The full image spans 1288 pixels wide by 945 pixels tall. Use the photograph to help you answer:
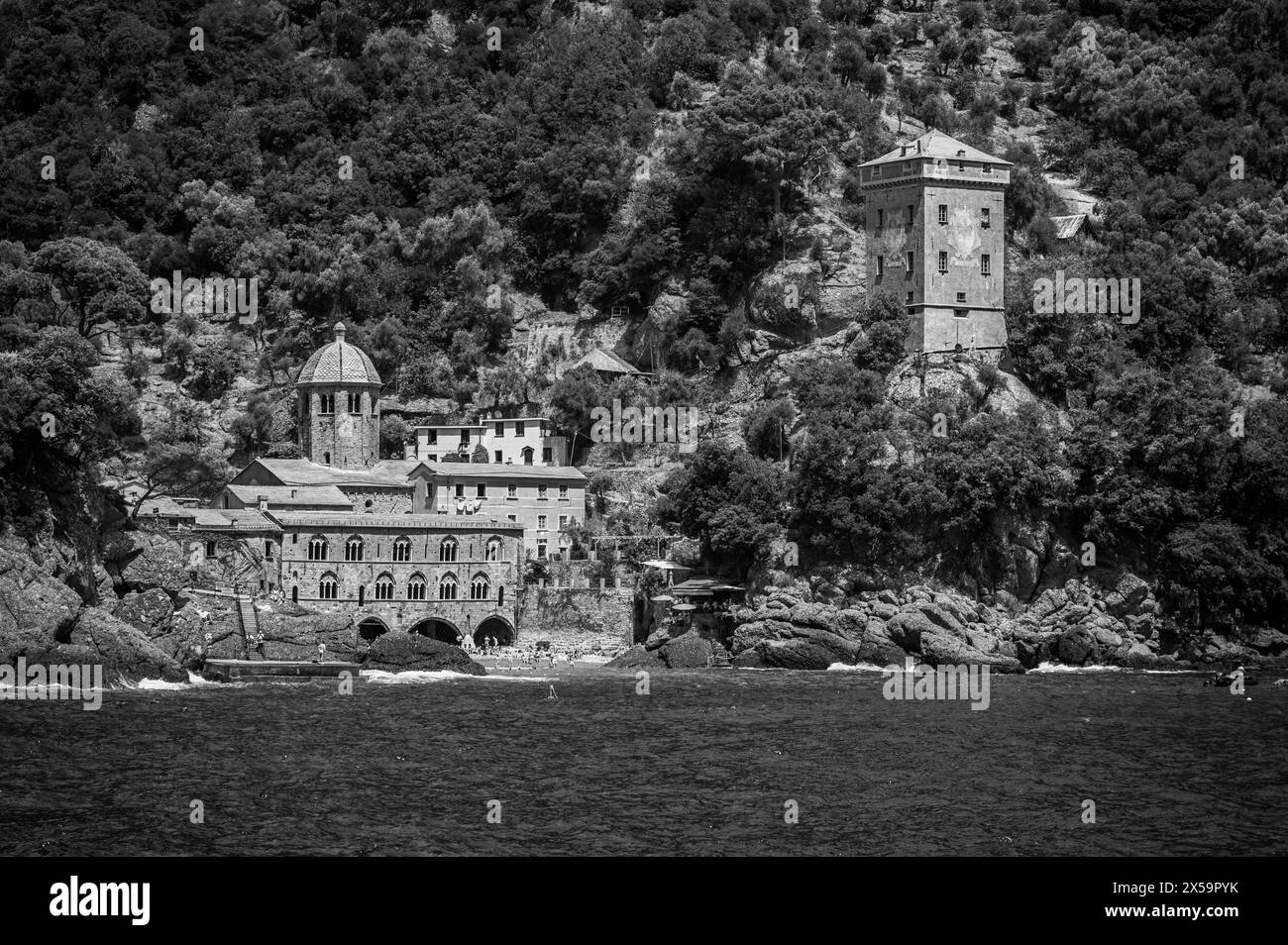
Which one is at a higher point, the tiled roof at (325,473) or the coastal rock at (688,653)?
the tiled roof at (325,473)

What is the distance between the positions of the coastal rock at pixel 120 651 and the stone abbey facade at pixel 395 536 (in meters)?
13.1

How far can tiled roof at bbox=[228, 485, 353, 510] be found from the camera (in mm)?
93812

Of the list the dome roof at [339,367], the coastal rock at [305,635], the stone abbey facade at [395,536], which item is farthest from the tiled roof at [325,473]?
the coastal rock at [305,635]

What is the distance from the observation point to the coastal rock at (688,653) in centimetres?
8406

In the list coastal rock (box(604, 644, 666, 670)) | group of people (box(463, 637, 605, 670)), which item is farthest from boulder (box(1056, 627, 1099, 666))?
group of people (box(463, 637, 605, 670))

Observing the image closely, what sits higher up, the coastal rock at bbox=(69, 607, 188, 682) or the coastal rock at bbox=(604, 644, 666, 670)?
the coastal rock at bbox=(69, 607, 188, 682)

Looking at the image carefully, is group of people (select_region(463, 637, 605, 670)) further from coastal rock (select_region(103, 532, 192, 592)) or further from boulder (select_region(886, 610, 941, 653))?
boulder (select_region(886, 610, 941, 653))

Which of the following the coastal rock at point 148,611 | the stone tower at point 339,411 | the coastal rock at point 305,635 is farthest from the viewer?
the stone tower at point 339,411

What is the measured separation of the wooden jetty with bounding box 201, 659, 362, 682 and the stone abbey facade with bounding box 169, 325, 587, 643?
6540 mm

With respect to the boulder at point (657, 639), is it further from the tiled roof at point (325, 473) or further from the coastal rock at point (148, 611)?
the coastal rock at point (148, 611)

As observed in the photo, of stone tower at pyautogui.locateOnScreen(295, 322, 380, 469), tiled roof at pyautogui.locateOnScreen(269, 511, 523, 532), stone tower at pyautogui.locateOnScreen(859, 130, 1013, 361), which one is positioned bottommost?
tiled roof at pyautogui.locateOnScreen(269, 511, 523, 532)

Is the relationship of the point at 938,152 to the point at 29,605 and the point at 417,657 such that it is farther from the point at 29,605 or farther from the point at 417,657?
the point at 29,605

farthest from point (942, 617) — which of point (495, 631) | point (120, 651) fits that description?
point (120, 651)

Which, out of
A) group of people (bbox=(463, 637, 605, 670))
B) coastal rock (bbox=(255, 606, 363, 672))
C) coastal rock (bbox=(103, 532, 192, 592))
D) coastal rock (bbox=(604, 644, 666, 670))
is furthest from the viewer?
group of people (bbox=(463, 637, 605, 670))
